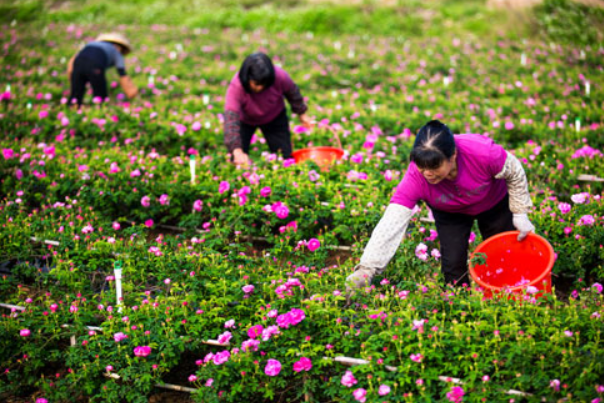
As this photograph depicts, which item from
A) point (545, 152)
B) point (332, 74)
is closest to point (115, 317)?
point (545, 152)

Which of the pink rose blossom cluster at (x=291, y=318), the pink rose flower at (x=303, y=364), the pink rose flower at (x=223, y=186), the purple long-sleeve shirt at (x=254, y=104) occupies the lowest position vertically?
the pink rose flower at (x=303, y=364)

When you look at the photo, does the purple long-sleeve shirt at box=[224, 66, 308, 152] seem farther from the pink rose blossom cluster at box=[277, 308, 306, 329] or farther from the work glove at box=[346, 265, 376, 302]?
the pink rose blossom cluster at box=[277, 308, 306, 329]

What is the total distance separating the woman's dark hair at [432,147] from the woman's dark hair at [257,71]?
6.85ft

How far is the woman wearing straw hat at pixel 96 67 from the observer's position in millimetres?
7426

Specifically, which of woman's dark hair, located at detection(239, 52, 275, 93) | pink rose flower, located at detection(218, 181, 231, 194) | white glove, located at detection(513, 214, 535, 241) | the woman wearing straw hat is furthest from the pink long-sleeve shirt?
the woman wearing straw hat

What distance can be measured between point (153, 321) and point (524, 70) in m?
7.52

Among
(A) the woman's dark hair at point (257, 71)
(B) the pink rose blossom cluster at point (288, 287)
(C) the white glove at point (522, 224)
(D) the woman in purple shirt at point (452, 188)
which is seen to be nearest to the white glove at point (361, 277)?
(D) the woman in purple shirt at point (452, 188)

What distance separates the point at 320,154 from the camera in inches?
218

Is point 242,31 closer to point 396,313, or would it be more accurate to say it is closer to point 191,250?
point 191,250

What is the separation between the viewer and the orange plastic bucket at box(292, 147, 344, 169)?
17.5ft

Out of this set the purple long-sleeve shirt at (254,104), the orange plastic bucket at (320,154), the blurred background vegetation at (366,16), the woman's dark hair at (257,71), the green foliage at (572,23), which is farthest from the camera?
the blurred background vegetation at (366,16)

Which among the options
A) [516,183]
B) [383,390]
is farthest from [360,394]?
[516,183]

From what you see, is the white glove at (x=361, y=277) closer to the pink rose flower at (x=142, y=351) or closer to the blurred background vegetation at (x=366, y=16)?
the pink rose flower at (x=142, y=351)

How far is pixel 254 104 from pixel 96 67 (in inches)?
126
